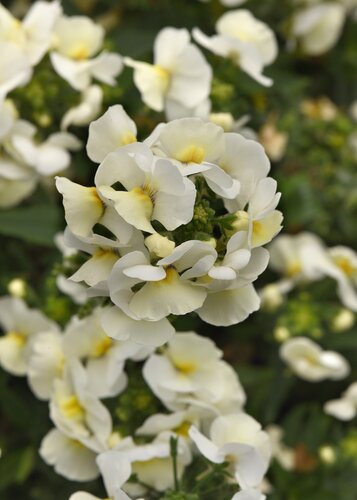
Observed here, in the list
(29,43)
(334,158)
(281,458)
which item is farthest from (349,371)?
(29,43)

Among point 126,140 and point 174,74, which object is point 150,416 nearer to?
point 126,140

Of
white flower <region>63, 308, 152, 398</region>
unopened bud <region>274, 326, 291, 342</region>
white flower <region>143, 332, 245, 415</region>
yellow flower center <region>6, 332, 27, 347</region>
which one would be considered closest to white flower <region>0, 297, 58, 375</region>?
yellow flower center <region>6, 332, 27, 347</region>

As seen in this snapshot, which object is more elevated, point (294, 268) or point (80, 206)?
point (80, 206)

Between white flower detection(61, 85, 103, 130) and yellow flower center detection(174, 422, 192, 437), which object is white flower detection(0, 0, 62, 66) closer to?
white flower detection(61, 85, 103, 130)

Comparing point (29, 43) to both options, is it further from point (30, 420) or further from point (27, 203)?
point (30, 420)

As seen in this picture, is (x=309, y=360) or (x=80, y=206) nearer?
(x=80, y=206)

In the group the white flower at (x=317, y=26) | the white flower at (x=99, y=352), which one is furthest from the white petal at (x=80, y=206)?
the white flower at (x=317, y=26)

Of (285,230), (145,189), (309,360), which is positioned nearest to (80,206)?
(145,189)
